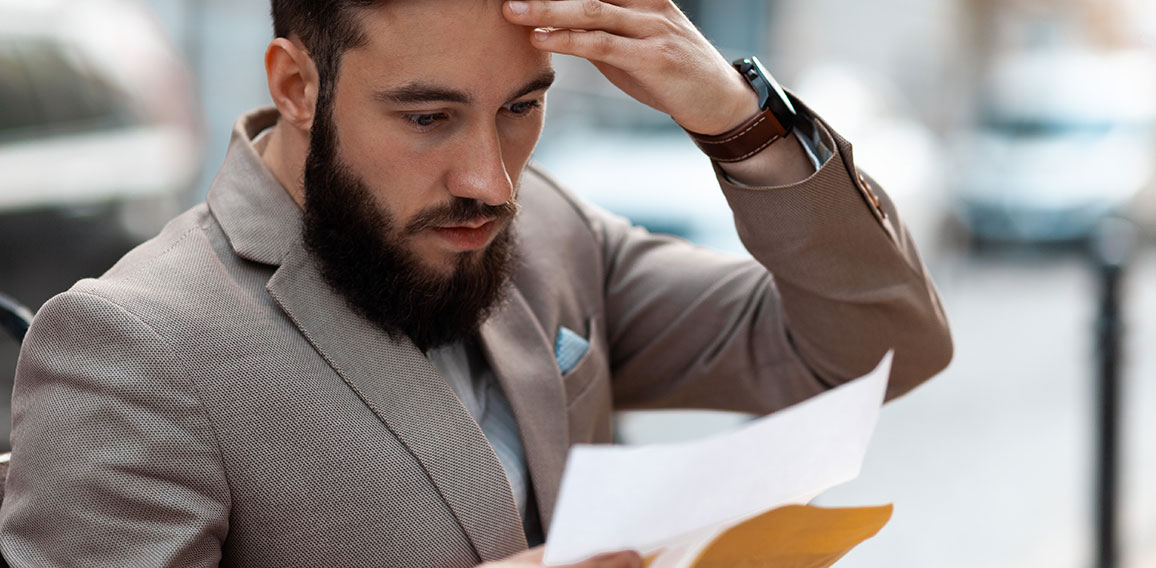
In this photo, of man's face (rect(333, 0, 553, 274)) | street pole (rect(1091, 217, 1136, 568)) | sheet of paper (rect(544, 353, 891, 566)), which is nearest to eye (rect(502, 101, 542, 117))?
man's face (rect(333, 0, 553, 274))

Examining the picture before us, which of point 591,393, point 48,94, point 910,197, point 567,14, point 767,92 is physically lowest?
point 910,197

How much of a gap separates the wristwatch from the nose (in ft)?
→ 1.20

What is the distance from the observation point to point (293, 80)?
6.51 ft

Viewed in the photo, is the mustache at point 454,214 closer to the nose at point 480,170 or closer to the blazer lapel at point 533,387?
the nose at point 480,170

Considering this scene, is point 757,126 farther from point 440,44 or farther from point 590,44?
point 440,44

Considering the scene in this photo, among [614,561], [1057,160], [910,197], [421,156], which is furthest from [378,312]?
[1057,160]

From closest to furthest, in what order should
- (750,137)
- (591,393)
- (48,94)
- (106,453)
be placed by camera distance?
(106,453) → (750,137) → (591,393) → (48,94)

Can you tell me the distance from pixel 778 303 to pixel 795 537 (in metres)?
0.78

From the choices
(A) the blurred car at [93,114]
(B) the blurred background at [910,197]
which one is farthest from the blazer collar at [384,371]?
(A) the blurred car at [93,114]

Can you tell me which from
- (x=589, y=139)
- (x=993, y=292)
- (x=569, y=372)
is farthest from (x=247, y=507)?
(x=993, y=292)

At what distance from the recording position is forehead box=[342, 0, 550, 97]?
1800 millimetres

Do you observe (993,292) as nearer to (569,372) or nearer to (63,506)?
(569,372)

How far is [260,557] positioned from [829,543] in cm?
77

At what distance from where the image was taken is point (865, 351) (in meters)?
2.27
